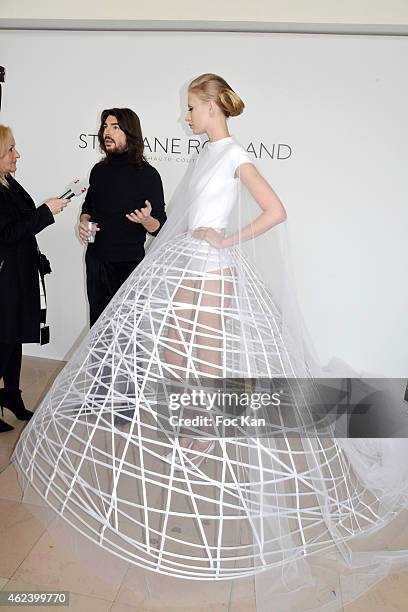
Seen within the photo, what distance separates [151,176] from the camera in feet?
6.91

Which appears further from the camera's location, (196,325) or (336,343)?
(336,343)

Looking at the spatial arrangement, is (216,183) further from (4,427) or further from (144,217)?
(4,427)

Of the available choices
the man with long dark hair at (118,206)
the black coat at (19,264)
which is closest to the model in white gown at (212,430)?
the man with long dark hair at (118,206)

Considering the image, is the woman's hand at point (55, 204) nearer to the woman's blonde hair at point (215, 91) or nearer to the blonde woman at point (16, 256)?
the blonde woman at point (16, 256)

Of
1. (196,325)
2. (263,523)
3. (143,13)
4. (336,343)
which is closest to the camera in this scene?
(263,523)

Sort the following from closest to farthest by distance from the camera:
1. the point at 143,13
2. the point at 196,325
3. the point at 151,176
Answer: the point at 196,325, the point at 151,176, the point at 143,13

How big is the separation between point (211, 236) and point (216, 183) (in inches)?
6.8

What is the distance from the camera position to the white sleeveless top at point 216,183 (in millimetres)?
1587

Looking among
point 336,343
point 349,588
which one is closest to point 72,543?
point 349,588

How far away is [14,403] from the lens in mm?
2332

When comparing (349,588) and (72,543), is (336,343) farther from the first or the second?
(72,543)

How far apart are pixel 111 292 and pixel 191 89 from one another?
0.96 metres

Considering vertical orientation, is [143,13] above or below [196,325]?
above

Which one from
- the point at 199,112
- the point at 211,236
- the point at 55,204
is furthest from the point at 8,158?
the point at 211,236
